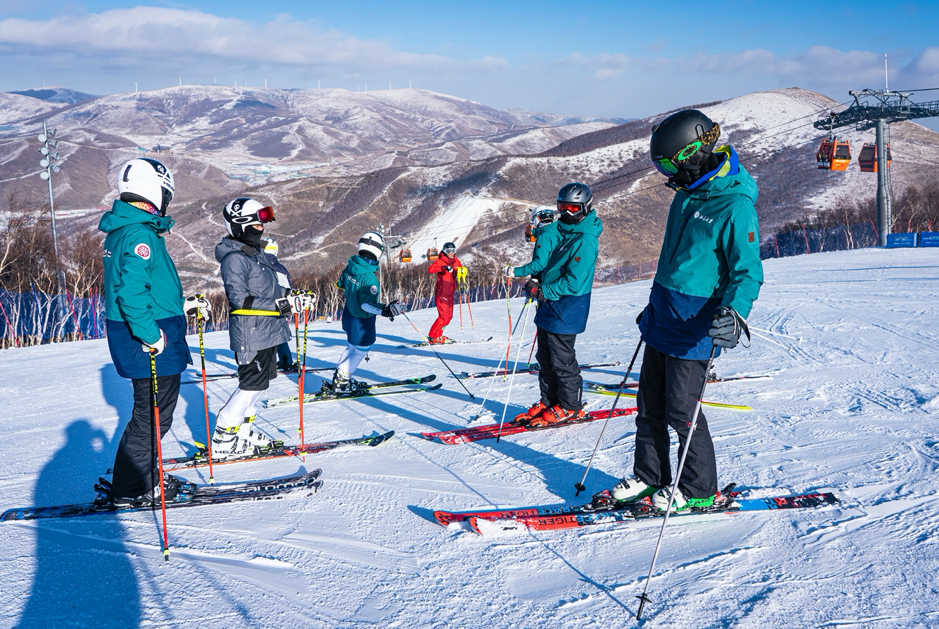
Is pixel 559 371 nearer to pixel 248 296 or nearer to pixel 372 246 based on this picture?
pixel 248 296

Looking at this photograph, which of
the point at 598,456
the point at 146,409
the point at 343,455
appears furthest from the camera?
the point at 343,455

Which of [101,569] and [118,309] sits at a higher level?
[118,309]

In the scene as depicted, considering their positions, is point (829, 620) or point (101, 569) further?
point (101, 569)

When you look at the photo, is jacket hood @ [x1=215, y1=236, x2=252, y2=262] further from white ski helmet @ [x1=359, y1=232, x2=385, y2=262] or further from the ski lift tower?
the ski lift tower

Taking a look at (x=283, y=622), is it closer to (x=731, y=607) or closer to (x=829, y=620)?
(x=731, y=607)

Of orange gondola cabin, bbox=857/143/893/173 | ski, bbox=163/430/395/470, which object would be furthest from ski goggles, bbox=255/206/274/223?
orange gondola cabin, bbox=857/143/893/173

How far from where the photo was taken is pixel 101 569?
9.18 feet

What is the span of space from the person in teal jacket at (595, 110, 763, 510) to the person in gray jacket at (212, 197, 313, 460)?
102 inches

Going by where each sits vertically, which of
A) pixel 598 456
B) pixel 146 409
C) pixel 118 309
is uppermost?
pixel 118 309

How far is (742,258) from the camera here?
8.76ft

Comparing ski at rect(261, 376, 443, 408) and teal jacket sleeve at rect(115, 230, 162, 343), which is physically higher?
teal jacket sleeve at rect(115, 230, 162, 343)

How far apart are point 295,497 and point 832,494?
3176 mm

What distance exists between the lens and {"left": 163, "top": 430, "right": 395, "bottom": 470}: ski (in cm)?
439

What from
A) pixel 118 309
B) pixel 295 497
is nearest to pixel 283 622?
pixel 295 497
